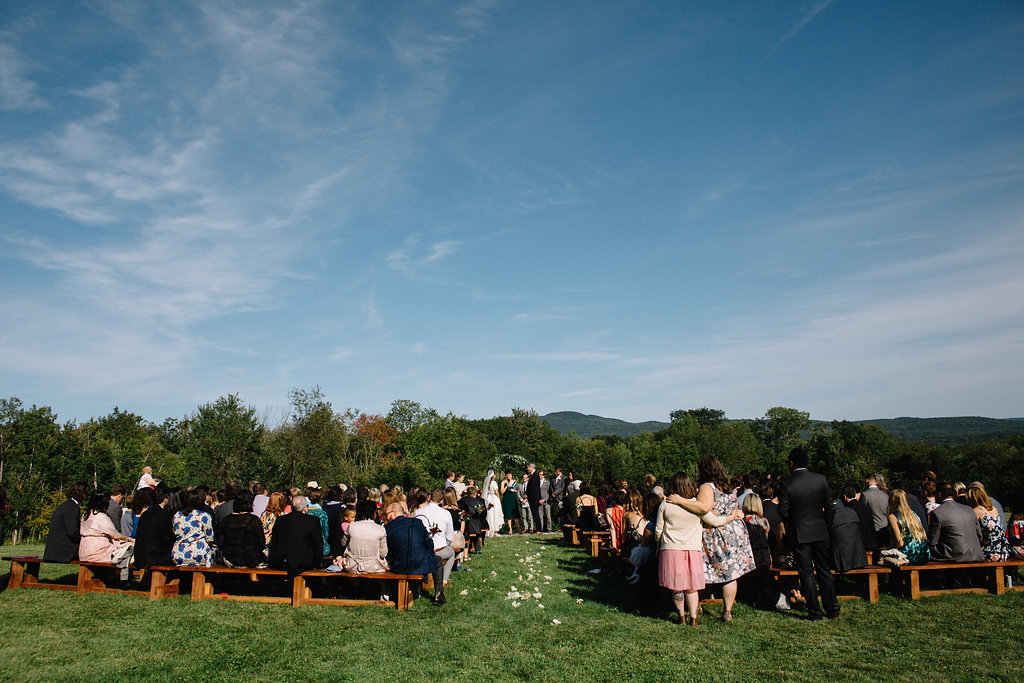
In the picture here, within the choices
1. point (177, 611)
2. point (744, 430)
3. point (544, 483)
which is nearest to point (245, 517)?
point (177, 611)

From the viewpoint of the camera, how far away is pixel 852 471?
70.4 metres

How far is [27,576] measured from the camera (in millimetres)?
9562

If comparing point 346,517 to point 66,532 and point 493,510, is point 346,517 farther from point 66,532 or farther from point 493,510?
point 493,510

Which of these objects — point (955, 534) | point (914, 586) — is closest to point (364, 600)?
point (914, 586)

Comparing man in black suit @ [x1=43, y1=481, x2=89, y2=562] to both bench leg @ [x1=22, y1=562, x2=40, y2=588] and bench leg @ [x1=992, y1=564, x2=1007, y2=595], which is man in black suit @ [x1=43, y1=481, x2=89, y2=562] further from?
bench leg @ [x1=992, y1=564, x2=1007, y2=595]

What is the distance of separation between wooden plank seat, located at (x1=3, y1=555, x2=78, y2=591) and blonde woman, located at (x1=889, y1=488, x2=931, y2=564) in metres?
12.0

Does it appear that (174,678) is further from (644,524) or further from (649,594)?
(644,524)

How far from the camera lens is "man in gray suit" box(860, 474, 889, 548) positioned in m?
9.39

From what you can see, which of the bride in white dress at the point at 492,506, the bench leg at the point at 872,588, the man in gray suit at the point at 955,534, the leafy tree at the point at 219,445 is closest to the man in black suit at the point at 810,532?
the bench leg at the point at 872,588

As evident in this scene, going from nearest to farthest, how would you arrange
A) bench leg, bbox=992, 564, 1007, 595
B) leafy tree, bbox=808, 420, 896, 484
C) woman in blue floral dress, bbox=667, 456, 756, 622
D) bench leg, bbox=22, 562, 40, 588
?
woman in blue floral dress, bbox=667, 456, 756, 622, bench leg, bbox=992, 564, 1007, 595, bench leg, bbox=22, 562, 40, 588, leafy tree, bbox=808, 420, 896, 484

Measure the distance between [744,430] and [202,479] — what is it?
97477mm

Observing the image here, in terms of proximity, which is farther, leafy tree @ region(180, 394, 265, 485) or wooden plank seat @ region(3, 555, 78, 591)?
leafy tree @ region(180, 394, 265, 485)

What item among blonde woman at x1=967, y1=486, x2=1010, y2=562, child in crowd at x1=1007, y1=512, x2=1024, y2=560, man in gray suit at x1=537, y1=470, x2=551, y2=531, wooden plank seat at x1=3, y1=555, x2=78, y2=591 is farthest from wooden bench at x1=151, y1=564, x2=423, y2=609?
man in gray suit at x1=537, y1=470, x2=551, y2=531

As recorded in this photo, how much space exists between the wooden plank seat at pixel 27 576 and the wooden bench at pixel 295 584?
6.72ft
